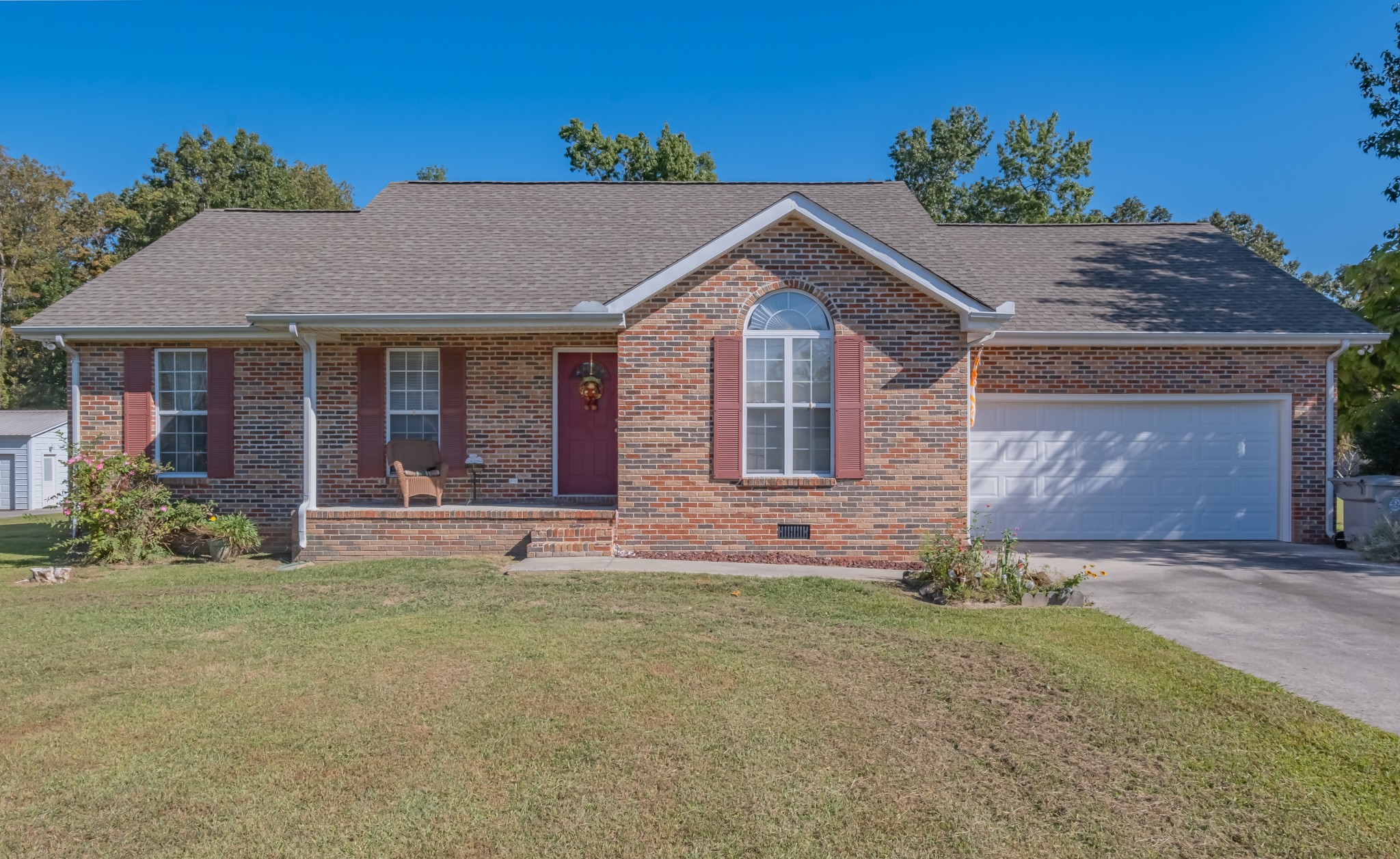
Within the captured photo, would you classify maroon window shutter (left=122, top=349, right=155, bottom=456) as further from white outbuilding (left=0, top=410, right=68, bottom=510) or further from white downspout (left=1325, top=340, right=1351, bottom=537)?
white outbuilding (left=0, top=410, right=68, bottom=510)

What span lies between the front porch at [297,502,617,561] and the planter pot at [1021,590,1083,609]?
16.0 feet

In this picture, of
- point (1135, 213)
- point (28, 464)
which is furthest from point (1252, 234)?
point (28, 464)

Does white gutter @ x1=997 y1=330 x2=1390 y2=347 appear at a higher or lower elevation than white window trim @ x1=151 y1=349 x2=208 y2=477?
higher

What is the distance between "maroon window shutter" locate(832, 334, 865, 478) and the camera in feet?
34.0

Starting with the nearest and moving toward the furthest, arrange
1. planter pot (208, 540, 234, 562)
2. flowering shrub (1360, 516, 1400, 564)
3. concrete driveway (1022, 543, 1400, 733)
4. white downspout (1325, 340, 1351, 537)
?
concrete driveway (1022, 543, 1400, 733) < flowering shrub (1360, 516, 1400, 564) < planter pot (208, 540, 234, 562) < white downspout (1325, 340, 1351, 537)

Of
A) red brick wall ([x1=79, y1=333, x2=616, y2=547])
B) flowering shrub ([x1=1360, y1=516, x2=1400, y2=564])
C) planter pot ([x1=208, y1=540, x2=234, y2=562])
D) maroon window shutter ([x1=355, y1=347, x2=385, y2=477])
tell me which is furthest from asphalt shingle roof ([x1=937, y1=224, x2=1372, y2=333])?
planter pot ([x1=208, y1=540, x2=234, y2=562])

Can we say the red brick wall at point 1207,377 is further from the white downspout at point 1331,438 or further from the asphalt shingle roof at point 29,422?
the asphalt shingle roof at point 29,422

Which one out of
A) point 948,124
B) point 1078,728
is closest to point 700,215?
point 1078,728

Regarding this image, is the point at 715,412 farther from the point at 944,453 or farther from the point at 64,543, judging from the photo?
the point at 64,543

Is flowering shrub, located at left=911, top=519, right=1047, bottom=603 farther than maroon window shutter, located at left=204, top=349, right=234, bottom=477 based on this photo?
No

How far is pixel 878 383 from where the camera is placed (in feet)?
34.1

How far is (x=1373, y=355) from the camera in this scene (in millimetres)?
14453

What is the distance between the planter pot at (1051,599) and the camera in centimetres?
820

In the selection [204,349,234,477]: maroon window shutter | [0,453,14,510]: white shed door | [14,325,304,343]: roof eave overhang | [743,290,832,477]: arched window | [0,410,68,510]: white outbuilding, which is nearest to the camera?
[743,290,832,477]: arched window
